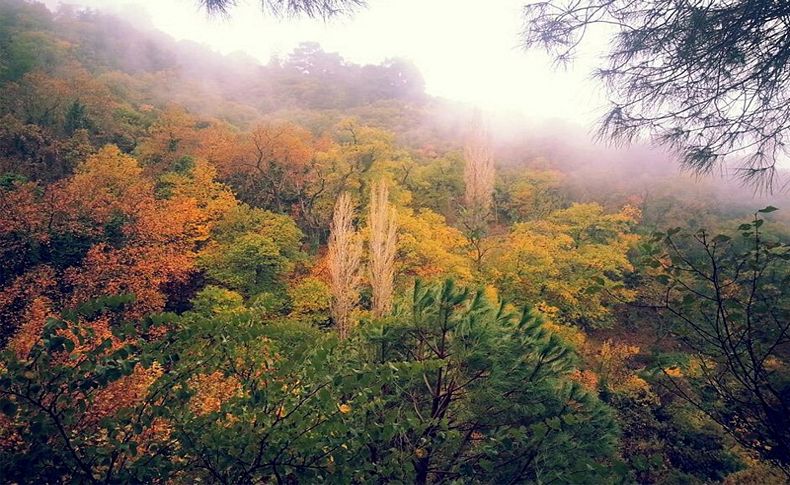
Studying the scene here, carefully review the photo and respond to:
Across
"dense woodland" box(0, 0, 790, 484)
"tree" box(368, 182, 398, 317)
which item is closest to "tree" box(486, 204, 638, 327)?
"dense woodland" box(0, 0, 790, 484)

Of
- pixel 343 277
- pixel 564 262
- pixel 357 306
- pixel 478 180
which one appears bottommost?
pixel 357 306

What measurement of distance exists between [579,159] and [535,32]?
102ft

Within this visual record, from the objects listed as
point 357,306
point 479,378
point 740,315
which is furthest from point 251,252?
point 740,315

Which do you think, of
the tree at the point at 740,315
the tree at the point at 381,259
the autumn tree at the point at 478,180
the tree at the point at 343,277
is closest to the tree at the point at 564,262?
the autumn tree at the point at 478,180

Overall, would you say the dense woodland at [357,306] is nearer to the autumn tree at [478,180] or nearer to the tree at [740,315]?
the tree at [740,315]

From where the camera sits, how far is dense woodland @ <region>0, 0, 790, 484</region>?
208cm

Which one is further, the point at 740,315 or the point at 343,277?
the point at 343,277

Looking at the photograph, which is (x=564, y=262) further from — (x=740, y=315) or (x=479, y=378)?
(x=740, y=315)

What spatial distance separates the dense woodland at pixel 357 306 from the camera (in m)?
2.08

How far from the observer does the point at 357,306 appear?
13.8 metres

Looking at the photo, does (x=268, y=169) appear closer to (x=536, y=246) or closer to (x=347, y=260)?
(x=347, y=260)

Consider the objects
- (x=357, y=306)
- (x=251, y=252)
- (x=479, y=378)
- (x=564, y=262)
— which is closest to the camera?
(x=479, y=378)

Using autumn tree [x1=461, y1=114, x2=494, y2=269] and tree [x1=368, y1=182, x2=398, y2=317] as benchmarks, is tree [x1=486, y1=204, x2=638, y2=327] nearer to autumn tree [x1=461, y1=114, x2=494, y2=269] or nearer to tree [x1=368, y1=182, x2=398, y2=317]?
autumn tree [x1=461, y1=114, x2=494, y2=269]

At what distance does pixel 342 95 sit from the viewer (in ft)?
165
